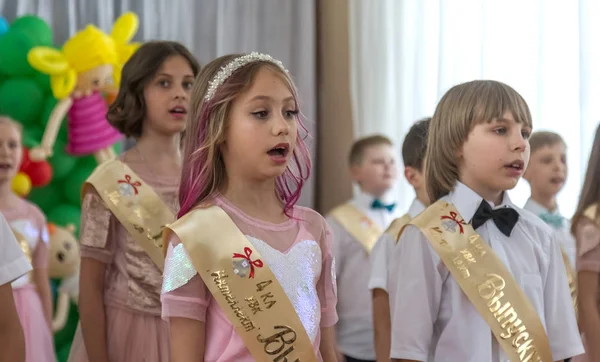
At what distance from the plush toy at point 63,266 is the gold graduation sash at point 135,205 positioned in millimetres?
1804

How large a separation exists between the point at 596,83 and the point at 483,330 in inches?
80.7

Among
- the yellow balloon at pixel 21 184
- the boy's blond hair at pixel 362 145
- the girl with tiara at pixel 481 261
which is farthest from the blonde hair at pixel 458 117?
the yellow balloon at pixel 21 184

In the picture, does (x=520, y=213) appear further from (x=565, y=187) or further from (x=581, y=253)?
(x=565, y=187)

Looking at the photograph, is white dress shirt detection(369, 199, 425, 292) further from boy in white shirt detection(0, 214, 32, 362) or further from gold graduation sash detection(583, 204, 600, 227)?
boy in white shirt detection(0, 214, 32, 362)

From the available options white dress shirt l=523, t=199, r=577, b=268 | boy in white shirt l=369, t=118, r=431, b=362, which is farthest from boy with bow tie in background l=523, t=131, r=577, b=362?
boy in white shirt l=369, t=118, r=431, b=362

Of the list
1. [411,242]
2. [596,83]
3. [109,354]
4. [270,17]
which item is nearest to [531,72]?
[596,83]

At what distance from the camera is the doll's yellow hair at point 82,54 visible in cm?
411

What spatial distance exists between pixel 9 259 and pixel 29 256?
4.76 ft

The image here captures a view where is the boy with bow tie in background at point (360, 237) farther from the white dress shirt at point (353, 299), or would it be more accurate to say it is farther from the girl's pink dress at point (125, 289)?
the girl's pink dress at point (125, 289)

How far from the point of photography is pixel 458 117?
82.2 inches

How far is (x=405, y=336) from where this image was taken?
2.00 m

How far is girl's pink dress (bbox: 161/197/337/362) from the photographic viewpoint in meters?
1.67

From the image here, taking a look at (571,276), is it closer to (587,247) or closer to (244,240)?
(587,247)

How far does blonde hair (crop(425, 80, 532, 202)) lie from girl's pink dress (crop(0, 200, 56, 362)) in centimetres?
151
